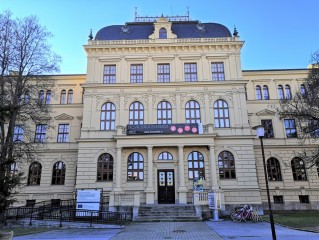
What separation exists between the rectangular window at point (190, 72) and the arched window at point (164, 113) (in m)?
3.71

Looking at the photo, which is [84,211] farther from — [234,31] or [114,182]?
[234,31]

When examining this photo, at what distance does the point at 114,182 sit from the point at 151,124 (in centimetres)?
661

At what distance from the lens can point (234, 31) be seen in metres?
29.9

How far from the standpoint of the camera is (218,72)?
2888cm

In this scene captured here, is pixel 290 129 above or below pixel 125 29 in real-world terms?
below

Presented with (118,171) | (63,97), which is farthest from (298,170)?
(63,97)

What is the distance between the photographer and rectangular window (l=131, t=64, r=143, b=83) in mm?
Result: 28781

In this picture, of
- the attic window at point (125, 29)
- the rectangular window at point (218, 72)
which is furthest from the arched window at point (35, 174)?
the rectangular window at point (218, 72)

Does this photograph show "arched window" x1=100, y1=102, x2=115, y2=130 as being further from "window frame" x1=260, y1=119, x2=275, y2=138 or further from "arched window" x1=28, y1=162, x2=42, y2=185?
"window frame" x1=260, y1=119, x2=275, y2=138

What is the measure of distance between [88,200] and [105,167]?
5614mm

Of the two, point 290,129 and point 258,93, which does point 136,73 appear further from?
point 290,129

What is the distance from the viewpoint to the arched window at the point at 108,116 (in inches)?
1071

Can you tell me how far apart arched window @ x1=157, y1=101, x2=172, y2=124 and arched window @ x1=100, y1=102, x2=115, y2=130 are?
4.80m

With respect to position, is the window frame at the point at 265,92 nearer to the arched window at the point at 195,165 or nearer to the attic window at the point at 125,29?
the arched window at the point at 195,165
